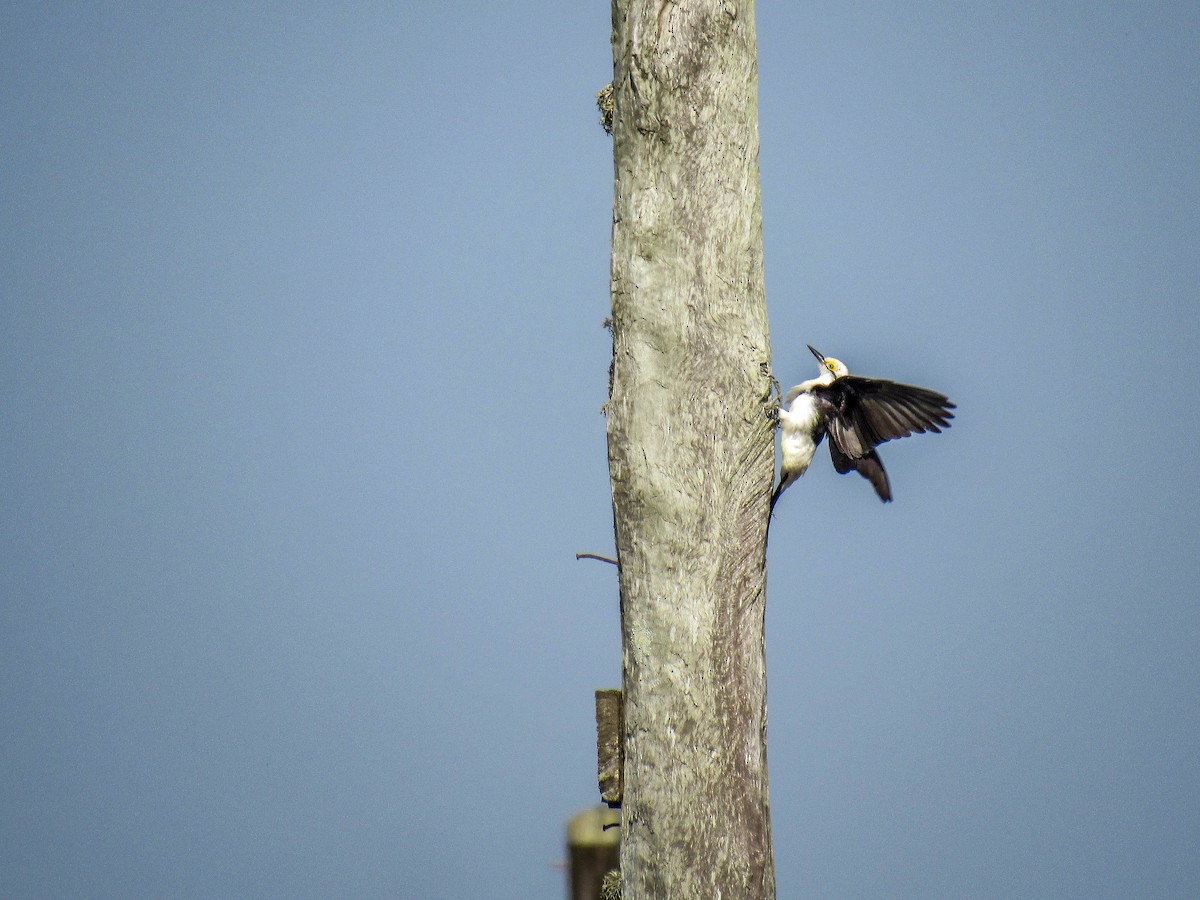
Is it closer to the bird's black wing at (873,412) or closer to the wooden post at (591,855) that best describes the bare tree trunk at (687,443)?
the wooden post at (591,855)

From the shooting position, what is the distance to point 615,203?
8.07 ft

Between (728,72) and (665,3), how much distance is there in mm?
197

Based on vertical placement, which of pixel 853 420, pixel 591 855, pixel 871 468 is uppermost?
pixel 853 420

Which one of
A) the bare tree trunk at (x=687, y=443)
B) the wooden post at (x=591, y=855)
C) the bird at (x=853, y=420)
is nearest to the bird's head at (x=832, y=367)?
the bird at (x=853, y=420)

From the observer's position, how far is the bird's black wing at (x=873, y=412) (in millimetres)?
2836

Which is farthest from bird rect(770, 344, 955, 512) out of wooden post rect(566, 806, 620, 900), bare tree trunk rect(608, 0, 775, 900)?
wooden post rect(566, 806, 620, 900)

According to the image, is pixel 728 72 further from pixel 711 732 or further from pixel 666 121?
pixel 711 732

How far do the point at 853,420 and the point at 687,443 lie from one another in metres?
0.81

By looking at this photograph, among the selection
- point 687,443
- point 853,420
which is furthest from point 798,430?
point 687,443

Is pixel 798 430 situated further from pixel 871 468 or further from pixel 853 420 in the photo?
pixel 871 468

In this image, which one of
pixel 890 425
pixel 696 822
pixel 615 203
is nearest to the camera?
pixel 696 822

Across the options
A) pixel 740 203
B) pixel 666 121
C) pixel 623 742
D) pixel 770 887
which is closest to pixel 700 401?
pixel 740 203

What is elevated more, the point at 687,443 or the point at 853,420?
the point at 853,420

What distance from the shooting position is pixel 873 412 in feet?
9.65
